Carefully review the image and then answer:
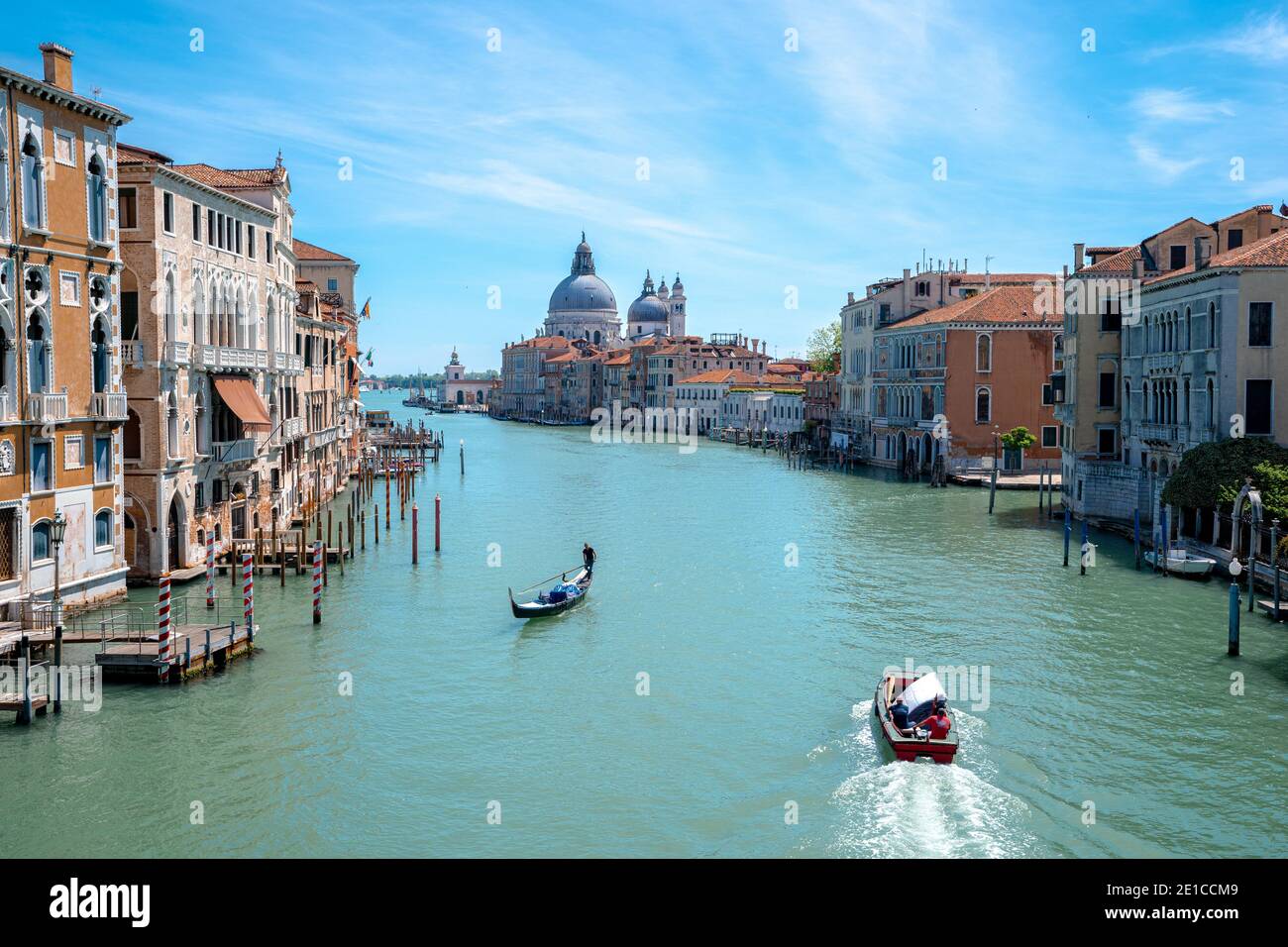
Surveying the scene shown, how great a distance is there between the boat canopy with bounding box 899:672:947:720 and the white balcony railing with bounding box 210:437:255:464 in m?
15.2

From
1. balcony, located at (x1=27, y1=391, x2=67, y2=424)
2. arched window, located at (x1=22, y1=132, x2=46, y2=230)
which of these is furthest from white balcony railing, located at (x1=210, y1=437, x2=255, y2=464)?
arched window, located at (x1=22, y1=132, x2=46, y2=230)

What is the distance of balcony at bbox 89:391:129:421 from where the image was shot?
59.0 feet

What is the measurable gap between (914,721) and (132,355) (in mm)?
14917

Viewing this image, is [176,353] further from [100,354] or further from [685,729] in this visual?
[685,729]

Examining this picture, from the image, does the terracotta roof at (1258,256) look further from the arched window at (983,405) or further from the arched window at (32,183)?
the arched window at (32,183)

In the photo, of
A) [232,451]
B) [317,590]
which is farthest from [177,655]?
[232,451]

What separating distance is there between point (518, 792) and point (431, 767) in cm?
125

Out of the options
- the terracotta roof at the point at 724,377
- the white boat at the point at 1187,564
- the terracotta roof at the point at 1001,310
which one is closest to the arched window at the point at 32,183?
the white boat at the point at 1187,564

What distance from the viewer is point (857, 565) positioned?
25.9 m

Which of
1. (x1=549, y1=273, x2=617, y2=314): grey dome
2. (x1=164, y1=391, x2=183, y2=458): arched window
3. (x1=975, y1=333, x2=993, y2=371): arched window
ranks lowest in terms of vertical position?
(x1=164, y1=391, x2=183, y2=458): arched window

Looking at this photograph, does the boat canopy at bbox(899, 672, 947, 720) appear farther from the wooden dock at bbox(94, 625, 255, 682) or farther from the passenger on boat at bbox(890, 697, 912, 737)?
the wooden dock at bbox(94, 625, 255, 682)

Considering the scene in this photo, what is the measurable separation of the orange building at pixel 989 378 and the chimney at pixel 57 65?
34.6 m

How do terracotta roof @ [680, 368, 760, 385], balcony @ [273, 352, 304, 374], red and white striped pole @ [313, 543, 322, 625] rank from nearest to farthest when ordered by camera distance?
red and white striped pole @ [313, 543, 322, 625] → balcony @ [273, 352, 304, 374] → terracotta roof @ [680, 368, 760, 385]
